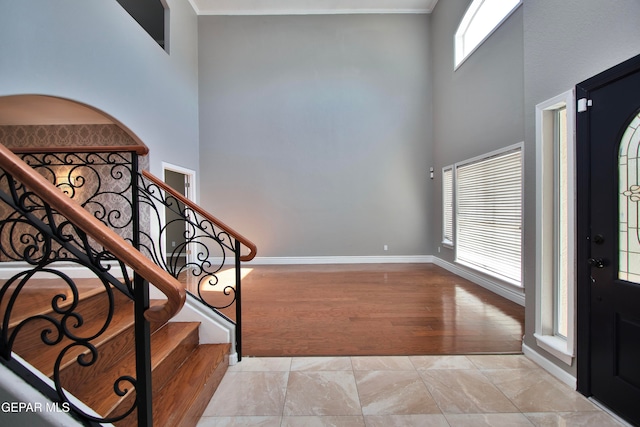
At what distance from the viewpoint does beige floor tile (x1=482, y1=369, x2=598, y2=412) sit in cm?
187

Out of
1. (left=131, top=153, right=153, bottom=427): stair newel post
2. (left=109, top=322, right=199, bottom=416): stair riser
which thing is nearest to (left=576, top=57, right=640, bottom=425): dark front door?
(left=131, top=153, right=153, bottom=427): stair newel post

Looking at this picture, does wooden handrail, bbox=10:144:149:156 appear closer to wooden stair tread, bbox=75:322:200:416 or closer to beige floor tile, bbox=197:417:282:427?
wooden stair tread, bbox=75:322:200:416

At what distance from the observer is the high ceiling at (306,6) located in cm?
612

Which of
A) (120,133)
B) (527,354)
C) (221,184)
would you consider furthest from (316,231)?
(527,354)

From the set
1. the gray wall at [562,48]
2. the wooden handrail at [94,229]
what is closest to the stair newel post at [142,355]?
the wooden handrail at [94,229]

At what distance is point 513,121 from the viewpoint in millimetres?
3785

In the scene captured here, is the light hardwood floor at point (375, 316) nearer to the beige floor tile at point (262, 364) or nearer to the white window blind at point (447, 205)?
the beige floor tile at point (262, 364)

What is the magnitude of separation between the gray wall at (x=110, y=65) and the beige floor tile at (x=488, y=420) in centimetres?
432

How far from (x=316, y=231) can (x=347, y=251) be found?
0.85 meters

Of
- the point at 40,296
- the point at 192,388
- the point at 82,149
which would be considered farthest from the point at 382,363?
the point at 82,149

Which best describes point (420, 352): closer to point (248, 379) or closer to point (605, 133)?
point (248, 379)

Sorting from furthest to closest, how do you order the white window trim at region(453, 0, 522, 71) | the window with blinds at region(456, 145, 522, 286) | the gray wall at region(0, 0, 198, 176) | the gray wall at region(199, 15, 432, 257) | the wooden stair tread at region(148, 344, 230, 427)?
1. the gray wall at region(199, 15, 432, 257)
2. the white window trim at region(453, 0, 522, 71)
3. the window with blinds at region(456, 145, 522, 286)
4. the gray wall at region(0, 0, 198, 176)
5. the wooden stair tread at region(148, 344, 230, 427)

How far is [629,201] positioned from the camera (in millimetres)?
1729

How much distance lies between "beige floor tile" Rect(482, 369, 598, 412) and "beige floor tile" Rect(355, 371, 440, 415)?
0.59m
